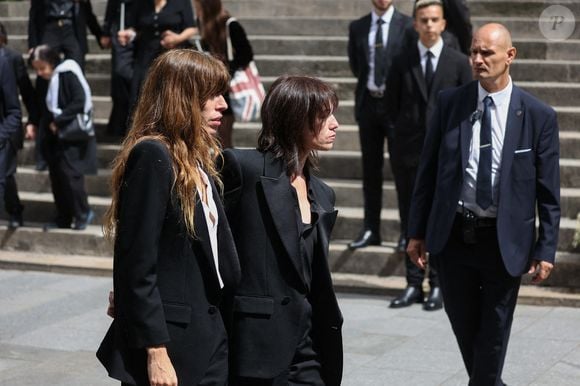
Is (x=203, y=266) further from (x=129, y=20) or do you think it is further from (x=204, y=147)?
(x=129, y=20)

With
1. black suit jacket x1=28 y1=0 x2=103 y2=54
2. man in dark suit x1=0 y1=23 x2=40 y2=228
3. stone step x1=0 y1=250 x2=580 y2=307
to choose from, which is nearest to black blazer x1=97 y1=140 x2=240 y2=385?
stone step x1=0 y1=250 x2=580 y2=307

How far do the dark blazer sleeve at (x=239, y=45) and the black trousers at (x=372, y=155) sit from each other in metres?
1.14

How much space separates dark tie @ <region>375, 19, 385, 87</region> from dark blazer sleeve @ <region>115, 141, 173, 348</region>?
573cm

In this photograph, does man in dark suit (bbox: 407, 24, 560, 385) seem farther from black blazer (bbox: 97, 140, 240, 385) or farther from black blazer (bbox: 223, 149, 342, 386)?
black blazer (bbox: 97, 140, 240, 385)

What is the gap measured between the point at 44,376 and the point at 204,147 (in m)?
3.33

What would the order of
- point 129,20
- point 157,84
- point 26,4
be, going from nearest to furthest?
point 157,84 → point 129,20 → point 26,4

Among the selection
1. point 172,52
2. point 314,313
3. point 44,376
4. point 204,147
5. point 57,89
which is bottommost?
point 44,376

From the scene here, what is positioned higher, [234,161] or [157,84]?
[157,84]

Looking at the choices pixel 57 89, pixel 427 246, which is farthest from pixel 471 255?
pixel 57 89

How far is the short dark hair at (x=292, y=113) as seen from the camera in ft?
13.3

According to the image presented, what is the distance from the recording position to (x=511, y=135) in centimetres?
541

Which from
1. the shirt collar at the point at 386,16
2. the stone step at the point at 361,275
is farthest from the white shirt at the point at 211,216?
the shirt collar at the point at 386,16

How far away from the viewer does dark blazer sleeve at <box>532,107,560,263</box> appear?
5398mm

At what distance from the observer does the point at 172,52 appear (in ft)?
12.3
